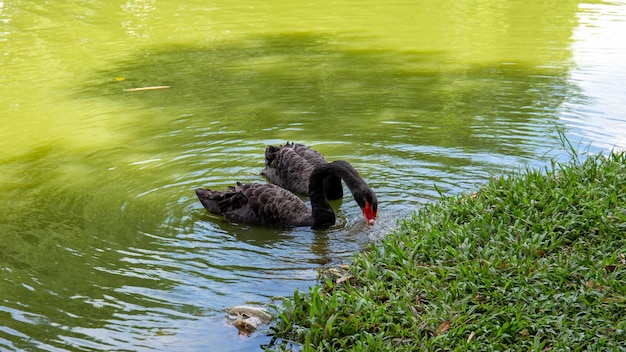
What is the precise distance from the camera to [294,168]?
730cm

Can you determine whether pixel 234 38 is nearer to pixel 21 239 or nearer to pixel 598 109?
pixel 598 109

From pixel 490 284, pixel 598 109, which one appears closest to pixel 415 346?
pixel 490 284

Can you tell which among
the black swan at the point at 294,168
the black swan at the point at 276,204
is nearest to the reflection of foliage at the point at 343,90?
the black swan at the point at 294,168

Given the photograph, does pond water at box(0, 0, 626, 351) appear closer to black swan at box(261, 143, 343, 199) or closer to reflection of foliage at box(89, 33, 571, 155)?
reflection of foliage at box(89, 33, 571, 155)

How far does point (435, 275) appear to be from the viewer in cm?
487

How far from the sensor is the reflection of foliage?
28.9 ft

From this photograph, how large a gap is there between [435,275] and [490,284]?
0.35 meters

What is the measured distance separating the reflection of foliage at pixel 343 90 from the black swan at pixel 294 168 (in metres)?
1.03

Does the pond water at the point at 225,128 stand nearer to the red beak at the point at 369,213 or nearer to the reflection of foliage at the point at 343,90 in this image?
the reflection of foliage at the point at 343,90

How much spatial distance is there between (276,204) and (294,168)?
94 cm

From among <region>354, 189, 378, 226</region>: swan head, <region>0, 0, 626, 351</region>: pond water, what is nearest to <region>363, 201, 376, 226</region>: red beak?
<region>354, 189, 378, 226</region>: swan head

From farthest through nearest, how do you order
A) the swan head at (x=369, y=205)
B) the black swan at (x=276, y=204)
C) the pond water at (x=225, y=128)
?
the black swan at (x=276, y=204), the swan head at (x=369, y=205), the pond water at (x=225, y=128)

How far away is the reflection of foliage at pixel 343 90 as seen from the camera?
882cm

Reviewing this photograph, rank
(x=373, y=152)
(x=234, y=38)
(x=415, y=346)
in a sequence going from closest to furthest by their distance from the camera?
(x=415, y=346)
(x=373, y=152)
(x=234, y=38)
